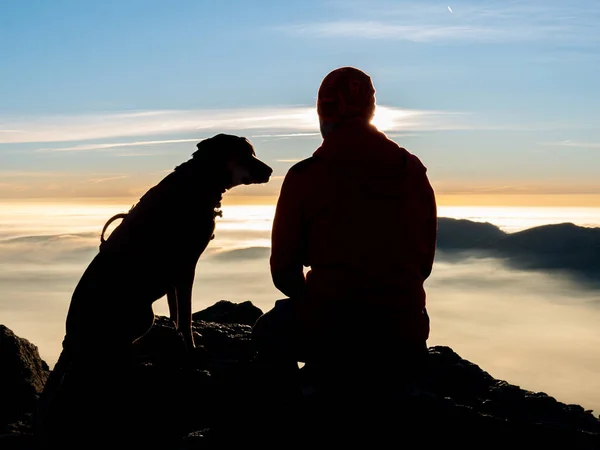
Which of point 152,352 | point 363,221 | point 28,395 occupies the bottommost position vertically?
point 28,395

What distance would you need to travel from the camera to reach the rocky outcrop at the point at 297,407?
445 centimetres

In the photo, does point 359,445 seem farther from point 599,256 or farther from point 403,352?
point 599,256

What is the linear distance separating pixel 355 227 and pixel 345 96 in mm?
A: 802

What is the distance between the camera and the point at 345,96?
165 inches

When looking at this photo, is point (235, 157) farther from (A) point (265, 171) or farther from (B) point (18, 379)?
(B) point (18, 379)

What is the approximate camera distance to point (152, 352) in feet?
21.1

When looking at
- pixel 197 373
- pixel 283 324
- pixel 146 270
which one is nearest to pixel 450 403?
pixel 283 324

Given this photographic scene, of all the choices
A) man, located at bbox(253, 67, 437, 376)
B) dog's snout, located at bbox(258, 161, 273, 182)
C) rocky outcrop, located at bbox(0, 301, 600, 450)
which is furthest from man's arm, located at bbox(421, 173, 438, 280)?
dog's snout, located at bbox(258, 161, 273, 182)

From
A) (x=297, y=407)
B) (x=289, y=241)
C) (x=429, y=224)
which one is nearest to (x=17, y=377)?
(x=297, y=407)

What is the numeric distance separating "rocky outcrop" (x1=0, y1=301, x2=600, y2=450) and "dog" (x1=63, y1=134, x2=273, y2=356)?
1.20ft

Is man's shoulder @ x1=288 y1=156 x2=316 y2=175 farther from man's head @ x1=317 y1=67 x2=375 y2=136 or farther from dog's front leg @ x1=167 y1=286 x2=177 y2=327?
dog's front leg @ x1=167 y1=286 x2=177 y2=327

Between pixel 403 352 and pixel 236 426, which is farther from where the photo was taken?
pixel 236 426

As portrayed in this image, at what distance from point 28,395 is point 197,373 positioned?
6.76ft

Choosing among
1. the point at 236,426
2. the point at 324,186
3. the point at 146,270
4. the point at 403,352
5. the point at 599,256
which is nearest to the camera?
the point at 324,186
